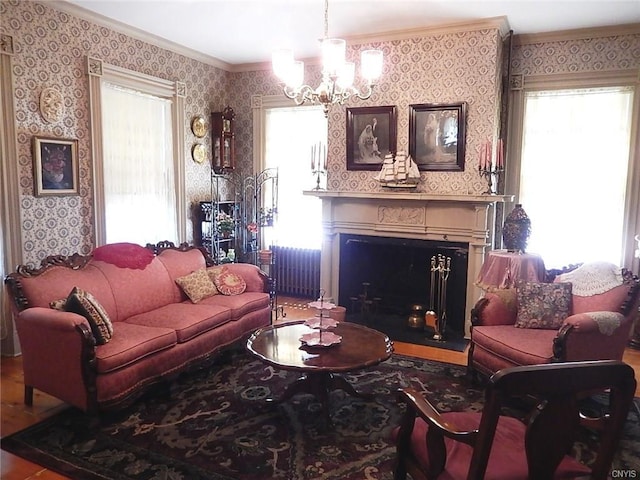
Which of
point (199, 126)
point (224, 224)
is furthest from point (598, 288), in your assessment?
point (199, 126)

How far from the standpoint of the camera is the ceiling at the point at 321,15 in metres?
4.09

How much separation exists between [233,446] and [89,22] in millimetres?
3956

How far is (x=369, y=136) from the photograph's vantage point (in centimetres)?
519

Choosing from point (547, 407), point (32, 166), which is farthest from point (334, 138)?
point (547, 407)

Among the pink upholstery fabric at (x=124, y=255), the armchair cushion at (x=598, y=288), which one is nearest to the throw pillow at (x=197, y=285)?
the pink upholstery fabric at (x=124, y=255)

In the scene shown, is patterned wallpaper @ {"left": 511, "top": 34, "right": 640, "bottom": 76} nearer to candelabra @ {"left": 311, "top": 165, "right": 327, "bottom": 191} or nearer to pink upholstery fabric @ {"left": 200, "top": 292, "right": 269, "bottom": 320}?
candelabra @ {"left": 311, "top": 165, "right": 327, "bottom": 191}

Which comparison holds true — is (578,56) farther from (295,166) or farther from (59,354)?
(59,354)

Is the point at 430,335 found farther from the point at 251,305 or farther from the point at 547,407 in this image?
the point at 547,407

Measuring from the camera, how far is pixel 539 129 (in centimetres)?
494

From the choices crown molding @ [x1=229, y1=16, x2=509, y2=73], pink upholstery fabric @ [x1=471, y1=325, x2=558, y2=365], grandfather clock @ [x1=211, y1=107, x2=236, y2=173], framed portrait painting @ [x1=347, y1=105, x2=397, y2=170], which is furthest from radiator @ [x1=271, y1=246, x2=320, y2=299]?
pink upholstery fabric @ [x1=471, y1=325, x2=558, y2=365]

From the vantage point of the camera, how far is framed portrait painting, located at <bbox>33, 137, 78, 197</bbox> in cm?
404

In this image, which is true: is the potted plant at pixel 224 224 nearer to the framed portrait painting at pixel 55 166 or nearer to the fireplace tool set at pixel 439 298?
the framed portrait painting at pixel 55 166

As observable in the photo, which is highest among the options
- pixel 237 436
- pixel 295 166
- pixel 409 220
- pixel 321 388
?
pixel 295 166

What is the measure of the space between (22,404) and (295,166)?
A: 12.9 feet
